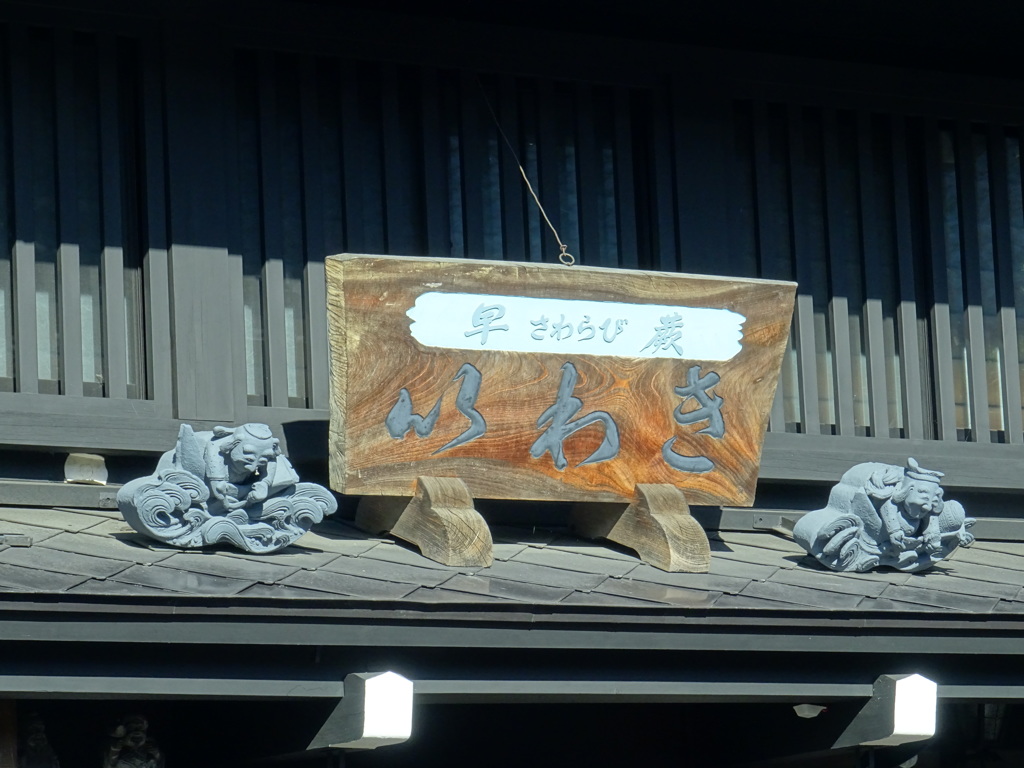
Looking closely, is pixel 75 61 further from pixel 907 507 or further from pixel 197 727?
pixel 907 507

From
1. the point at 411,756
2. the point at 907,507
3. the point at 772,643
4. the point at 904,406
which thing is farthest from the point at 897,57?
the point at 411,756

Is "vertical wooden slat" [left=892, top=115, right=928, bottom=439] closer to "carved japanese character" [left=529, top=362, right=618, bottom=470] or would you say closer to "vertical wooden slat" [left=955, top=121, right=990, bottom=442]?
"vertical wooden slat" [left=955, top=121, right=990, bottom=442]

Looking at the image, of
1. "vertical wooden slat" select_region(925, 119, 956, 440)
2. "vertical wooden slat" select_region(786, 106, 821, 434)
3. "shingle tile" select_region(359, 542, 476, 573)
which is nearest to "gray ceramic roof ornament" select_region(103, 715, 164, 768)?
"shingle tile" select_region(359, 542, 476, 573)

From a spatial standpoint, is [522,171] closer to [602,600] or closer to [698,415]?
[698,415]

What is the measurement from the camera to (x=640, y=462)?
701 cm

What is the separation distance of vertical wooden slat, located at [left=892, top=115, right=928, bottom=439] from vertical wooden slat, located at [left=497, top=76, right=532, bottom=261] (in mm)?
1914

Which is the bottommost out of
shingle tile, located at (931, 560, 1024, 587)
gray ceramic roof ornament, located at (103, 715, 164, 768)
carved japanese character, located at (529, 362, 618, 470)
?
gray ceramic roof ornament, located at (103, 715, 164, 768)

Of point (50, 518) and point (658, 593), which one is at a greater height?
point (50, 518)

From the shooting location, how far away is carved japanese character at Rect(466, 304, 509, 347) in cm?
672

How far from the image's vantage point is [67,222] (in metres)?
6.98

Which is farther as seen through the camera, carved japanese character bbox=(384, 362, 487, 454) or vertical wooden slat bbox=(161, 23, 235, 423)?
vertical wooden slat bbox=(161, 23, 235, 423)

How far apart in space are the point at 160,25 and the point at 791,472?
3427 millimetres

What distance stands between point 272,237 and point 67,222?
0.87 metres

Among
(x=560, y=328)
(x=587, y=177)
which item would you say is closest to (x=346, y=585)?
(x=560, y=328)
